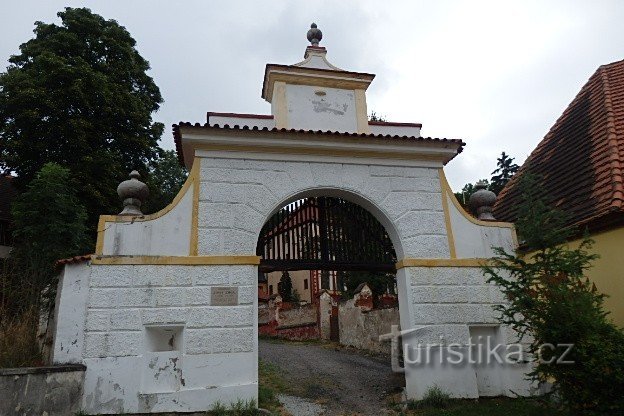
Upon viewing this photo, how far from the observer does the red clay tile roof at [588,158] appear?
747 centimetres

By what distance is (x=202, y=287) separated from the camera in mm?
7160

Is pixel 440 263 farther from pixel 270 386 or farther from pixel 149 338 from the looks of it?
pixel 149 338

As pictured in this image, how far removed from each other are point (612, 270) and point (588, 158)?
2.56 m

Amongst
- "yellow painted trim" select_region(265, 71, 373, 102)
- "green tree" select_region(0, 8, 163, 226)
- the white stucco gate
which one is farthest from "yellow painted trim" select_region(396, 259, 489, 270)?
"green tree" select_region(0, 8, 163, 226)

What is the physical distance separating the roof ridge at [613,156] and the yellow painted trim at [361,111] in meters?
4.19

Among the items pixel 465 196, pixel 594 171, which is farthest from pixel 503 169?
pixel 594 171

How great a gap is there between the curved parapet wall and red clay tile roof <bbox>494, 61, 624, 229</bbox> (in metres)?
1.12

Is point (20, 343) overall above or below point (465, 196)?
below

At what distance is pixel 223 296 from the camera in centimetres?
717

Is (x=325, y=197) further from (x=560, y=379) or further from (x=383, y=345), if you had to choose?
(x=383, y=345)

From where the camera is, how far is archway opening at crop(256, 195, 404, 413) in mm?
8352

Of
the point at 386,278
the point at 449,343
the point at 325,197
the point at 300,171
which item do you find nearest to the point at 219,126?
the point at 300,171

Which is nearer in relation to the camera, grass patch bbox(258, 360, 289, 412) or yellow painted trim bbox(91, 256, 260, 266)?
yellow painted trim bbox(91, 256, 260, 266)

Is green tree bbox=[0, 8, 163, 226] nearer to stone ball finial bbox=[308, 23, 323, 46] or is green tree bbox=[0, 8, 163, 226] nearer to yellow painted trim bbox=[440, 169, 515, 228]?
stone ball finial bbox=[308, 23, 323, 46]
